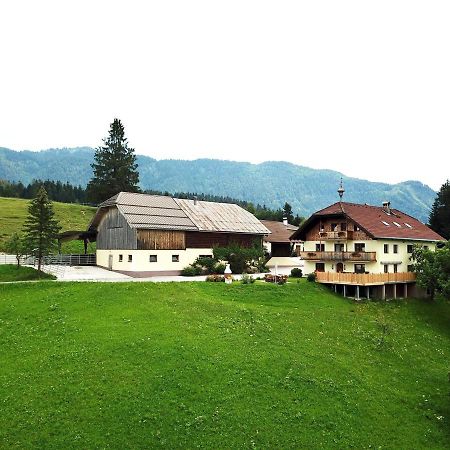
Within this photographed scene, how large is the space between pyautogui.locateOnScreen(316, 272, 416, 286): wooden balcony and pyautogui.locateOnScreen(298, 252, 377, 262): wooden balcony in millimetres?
1940

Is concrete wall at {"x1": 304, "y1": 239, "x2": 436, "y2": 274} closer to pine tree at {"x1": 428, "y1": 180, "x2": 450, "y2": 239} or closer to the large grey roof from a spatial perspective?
the large grey roof

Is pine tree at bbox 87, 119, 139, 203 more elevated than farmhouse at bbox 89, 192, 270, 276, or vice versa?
pine tree at bbox 87, 119, 139, 203

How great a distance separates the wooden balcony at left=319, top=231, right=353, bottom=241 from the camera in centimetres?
4197

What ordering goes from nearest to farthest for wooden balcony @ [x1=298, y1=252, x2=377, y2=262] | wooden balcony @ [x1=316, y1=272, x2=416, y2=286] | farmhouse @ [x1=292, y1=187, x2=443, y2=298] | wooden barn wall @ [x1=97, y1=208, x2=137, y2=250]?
1. wooden balcony @ [x1=316, y1=272, x2=416, y2=286]
2. farmhouse @ [x1=292, y1=187, x2=443, y2=298]
3. wooden balcony @ [x1=298, y1=252, x2=377, y2=262]
4. wooden barn wall @ [x1=97, y1=208, x2=137, y2=250]

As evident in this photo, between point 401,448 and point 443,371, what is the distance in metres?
9.63

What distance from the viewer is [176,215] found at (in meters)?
52.2

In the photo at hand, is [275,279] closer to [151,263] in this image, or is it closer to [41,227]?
[151,263]

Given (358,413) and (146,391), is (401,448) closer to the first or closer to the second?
(358,413)

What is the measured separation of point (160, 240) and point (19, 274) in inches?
558

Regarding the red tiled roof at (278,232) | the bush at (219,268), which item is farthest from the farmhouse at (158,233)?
the red tiled roof at (278,232)

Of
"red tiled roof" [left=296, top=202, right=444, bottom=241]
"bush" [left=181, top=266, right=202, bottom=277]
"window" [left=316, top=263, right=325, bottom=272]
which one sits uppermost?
"red tiled roof" [left=296, top=202, right=444, bottom=241]

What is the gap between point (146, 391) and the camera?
19141 millimetres

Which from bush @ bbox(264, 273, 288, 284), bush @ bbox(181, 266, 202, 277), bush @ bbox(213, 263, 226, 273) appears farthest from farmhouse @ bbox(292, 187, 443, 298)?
bush @ bbox(181, 266, 202, 277)

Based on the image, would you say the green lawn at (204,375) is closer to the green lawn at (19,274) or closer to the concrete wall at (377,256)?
the green lawn at (19,274)
